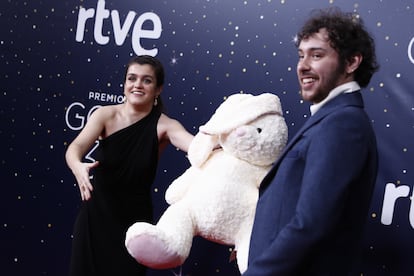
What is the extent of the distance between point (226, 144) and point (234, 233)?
0.28 metres

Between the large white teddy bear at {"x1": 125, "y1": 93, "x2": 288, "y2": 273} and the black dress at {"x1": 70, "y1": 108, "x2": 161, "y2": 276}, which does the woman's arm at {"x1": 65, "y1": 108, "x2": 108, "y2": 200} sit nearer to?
the black dress at {"x1": 70, "y1": 108, "x2": 161, "y2": 276}

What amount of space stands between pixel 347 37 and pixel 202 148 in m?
0.68

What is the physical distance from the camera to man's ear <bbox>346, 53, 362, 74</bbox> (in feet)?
5.06

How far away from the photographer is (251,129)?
6.35ft

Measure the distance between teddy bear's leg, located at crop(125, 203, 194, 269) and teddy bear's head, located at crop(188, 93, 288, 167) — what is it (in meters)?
0.27

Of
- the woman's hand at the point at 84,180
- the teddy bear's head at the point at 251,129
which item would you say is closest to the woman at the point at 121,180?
the woman's hand at the point at 84,180

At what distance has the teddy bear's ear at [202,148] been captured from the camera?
2.05 m

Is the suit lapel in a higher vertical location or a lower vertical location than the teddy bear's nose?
higher

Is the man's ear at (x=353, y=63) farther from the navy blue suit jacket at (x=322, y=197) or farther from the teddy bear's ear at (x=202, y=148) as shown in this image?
the teddy bear's ear at (x=202, y=148)

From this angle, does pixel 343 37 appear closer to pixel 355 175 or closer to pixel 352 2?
pixel 355 175

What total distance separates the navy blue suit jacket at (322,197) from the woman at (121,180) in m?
1.05

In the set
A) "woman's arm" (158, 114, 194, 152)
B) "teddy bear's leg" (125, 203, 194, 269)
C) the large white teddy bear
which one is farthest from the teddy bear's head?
"woman's arm" (158, 114, 194, 152)

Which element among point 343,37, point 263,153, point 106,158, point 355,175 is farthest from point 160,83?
point 355,175

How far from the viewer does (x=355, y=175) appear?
1351 millimetres
